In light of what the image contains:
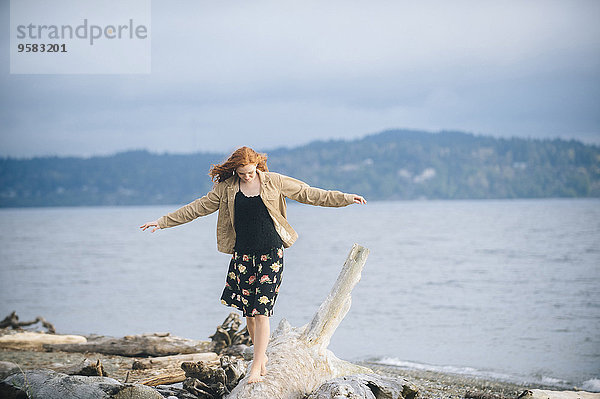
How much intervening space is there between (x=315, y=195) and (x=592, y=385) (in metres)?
6.36

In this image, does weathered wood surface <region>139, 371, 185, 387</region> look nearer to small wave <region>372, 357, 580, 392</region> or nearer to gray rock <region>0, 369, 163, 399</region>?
gray rock <region>0, 369, 163, 399</region>

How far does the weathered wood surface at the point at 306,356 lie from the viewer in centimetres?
582

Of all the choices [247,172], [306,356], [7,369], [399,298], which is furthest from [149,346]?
[399,298]

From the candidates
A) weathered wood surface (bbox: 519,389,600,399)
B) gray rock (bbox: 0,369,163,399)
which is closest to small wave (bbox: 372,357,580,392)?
weathered wood surface (bbox: 519,389,600,399)

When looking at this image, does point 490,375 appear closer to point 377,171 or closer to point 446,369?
point 446,369

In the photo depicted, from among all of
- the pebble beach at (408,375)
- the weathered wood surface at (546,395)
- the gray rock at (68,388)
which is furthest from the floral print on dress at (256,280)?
the weathered wood surface at (546,395)

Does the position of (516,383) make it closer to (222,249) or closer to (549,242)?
(222,249)

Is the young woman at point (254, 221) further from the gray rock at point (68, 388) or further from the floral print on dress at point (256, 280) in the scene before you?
the gray rock at point (68, 388)

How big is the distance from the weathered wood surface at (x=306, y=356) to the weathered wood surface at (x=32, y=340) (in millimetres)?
4397

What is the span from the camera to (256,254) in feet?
19.1

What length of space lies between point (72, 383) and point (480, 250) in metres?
36.0

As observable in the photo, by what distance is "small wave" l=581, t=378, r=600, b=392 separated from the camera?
31.1 ft

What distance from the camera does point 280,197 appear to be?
5914 millimetres

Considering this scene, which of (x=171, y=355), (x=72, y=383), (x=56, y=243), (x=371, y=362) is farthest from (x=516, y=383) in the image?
(x=56, y=243)
